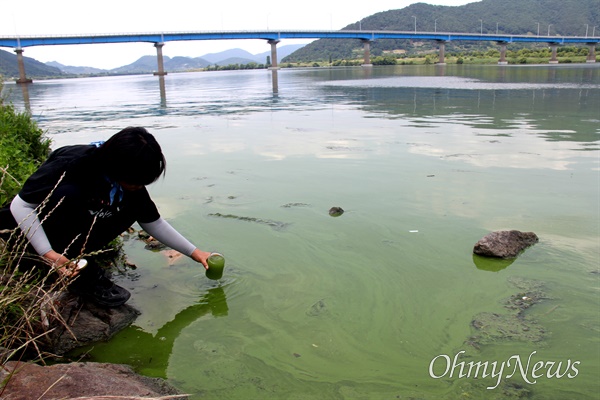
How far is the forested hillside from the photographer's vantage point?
13362 cm

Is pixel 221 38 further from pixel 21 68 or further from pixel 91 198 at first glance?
pixel 91 198

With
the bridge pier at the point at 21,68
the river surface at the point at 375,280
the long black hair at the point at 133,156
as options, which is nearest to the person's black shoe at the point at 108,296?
the river surface at the point at 375,280

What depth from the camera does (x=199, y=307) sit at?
328 cm

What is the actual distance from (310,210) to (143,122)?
917 cm

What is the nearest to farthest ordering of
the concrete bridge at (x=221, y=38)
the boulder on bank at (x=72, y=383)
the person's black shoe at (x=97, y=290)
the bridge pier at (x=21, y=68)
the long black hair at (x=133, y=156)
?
1. the boulder on bank at (x=72, y=383)
2. the long black hair at (x=133, y=156)
3. the person's black shoe at (x=97, y=290)
4. the bridge pier at (x=21, y=68)
5. the concrete bridge at (x=221, y=38)

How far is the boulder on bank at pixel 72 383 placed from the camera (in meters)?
1.84

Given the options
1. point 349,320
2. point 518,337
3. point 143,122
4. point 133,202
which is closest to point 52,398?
point 133,202

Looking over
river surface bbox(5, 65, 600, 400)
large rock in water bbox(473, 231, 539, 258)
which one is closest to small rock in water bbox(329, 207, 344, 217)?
river surface bbox(5, 65, 600, 400)

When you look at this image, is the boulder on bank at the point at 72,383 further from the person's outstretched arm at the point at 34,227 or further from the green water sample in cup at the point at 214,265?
the green water sample in cup at the point at 214,265

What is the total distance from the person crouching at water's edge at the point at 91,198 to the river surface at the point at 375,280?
55 cm

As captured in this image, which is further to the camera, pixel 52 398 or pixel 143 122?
pixel 143 122

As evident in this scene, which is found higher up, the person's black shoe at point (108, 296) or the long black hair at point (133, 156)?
the long black hair at point (133, 156)

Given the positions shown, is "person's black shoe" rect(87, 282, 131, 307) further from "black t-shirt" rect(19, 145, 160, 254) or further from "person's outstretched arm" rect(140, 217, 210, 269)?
"person's outstretched arm" rect(140, 217, 210, 269)

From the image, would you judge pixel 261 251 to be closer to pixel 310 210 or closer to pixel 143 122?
pixel 310 210
